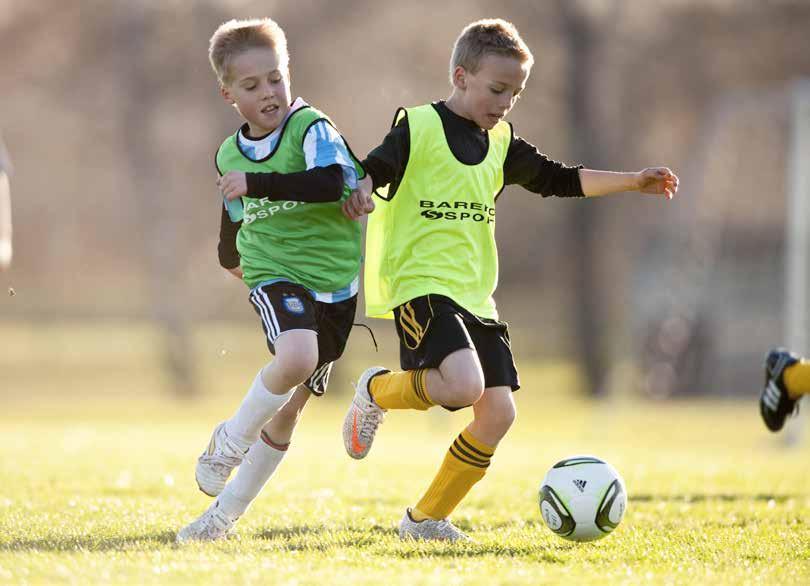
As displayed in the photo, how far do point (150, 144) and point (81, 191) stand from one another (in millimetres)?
4857

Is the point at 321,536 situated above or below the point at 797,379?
below

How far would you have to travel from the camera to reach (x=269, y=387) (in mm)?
5035

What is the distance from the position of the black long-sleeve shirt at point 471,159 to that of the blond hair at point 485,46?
0.23 m

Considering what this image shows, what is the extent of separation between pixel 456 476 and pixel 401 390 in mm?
435

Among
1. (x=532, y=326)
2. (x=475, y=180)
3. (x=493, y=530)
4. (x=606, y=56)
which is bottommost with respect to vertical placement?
(x=532, y=326)

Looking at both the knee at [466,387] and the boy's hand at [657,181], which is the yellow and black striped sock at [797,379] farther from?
the knee at [466,387]

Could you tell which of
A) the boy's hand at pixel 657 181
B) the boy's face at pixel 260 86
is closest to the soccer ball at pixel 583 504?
the boy's hand at pixel 657 181

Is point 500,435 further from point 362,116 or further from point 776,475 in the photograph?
point 362,116

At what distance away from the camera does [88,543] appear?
16.2 ft

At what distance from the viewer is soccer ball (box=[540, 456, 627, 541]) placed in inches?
204

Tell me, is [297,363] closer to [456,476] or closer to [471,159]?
[456,476]

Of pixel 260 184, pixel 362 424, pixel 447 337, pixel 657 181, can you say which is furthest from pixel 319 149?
pixel 657 181

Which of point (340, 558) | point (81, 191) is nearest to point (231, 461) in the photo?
point (340, 558)

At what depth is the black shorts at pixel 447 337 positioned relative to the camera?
17.1 feet
